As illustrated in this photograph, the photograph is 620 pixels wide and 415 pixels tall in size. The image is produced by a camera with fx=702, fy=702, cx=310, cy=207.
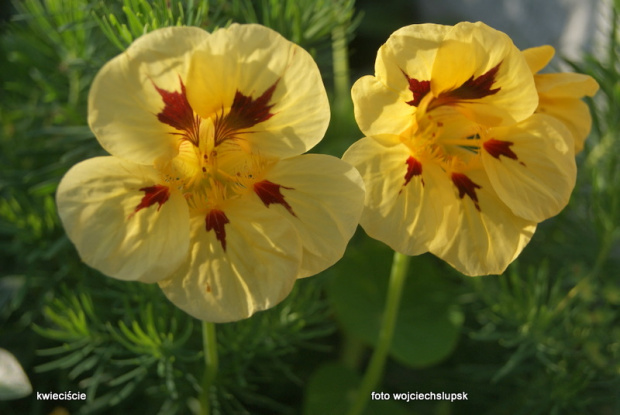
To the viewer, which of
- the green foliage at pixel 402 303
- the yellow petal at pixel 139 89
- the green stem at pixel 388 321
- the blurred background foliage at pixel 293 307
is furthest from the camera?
the green foliage at pixel 402 303

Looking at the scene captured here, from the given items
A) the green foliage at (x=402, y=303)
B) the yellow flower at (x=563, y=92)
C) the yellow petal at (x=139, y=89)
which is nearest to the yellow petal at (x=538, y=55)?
the yellow flower at (x=563, y=92)

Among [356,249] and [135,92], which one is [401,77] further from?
[356,249]

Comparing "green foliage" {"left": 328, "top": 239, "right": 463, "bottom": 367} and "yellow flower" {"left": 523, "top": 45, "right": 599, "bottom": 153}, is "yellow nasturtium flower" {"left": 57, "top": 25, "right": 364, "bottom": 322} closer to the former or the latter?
"yellow flower" {"left": 523, "top": 45, "right": 599, "bottom": 153}

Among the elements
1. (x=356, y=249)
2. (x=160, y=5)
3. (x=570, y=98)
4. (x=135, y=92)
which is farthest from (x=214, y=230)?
(x=356, y=249)

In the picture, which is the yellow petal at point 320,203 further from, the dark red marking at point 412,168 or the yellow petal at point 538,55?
Result: the yellow petal at point 538,55

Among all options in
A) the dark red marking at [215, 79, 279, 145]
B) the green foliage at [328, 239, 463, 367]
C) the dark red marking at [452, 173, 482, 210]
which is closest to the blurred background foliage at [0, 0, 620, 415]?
the green foliage at [328, 239, 463, 367]
